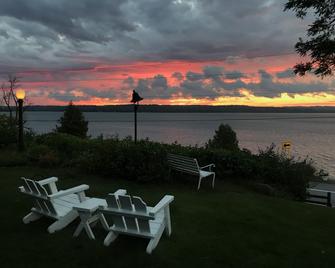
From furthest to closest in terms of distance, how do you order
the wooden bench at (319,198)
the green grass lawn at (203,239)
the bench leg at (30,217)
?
the wooden bench at (319,198) < the bench leg at (30,217) < the green grass lawn at (203,239)

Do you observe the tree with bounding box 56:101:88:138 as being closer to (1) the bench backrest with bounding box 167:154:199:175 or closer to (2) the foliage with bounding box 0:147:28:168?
(2) the foliage with bounding box 0:147:28:168

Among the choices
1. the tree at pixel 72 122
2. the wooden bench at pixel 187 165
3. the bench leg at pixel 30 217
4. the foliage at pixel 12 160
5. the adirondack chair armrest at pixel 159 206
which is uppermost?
the adirondack chair armrest at pixel 159 206

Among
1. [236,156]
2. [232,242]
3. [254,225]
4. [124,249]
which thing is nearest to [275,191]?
[236,156]

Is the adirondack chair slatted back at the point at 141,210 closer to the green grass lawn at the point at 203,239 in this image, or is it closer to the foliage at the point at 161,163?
the green grass lawn at the point at 203,239

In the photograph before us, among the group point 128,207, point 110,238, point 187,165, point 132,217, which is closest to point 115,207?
point 128,207

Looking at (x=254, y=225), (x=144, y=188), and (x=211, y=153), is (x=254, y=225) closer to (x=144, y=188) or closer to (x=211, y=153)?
(x=144, y=188)

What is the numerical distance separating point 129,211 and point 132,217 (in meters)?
0.09

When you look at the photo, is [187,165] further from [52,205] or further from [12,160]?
[12,160]

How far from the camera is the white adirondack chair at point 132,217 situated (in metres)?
5.04

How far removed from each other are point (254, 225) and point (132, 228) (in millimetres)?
2470

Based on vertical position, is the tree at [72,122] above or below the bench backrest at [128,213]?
below

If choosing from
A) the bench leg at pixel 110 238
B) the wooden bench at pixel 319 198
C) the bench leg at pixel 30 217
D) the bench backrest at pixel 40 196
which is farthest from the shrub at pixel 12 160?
the wooden bench at pixel 319 198

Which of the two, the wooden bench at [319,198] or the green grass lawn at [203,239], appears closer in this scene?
the green grass lawn at [203,239]

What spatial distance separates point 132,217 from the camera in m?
5.11
